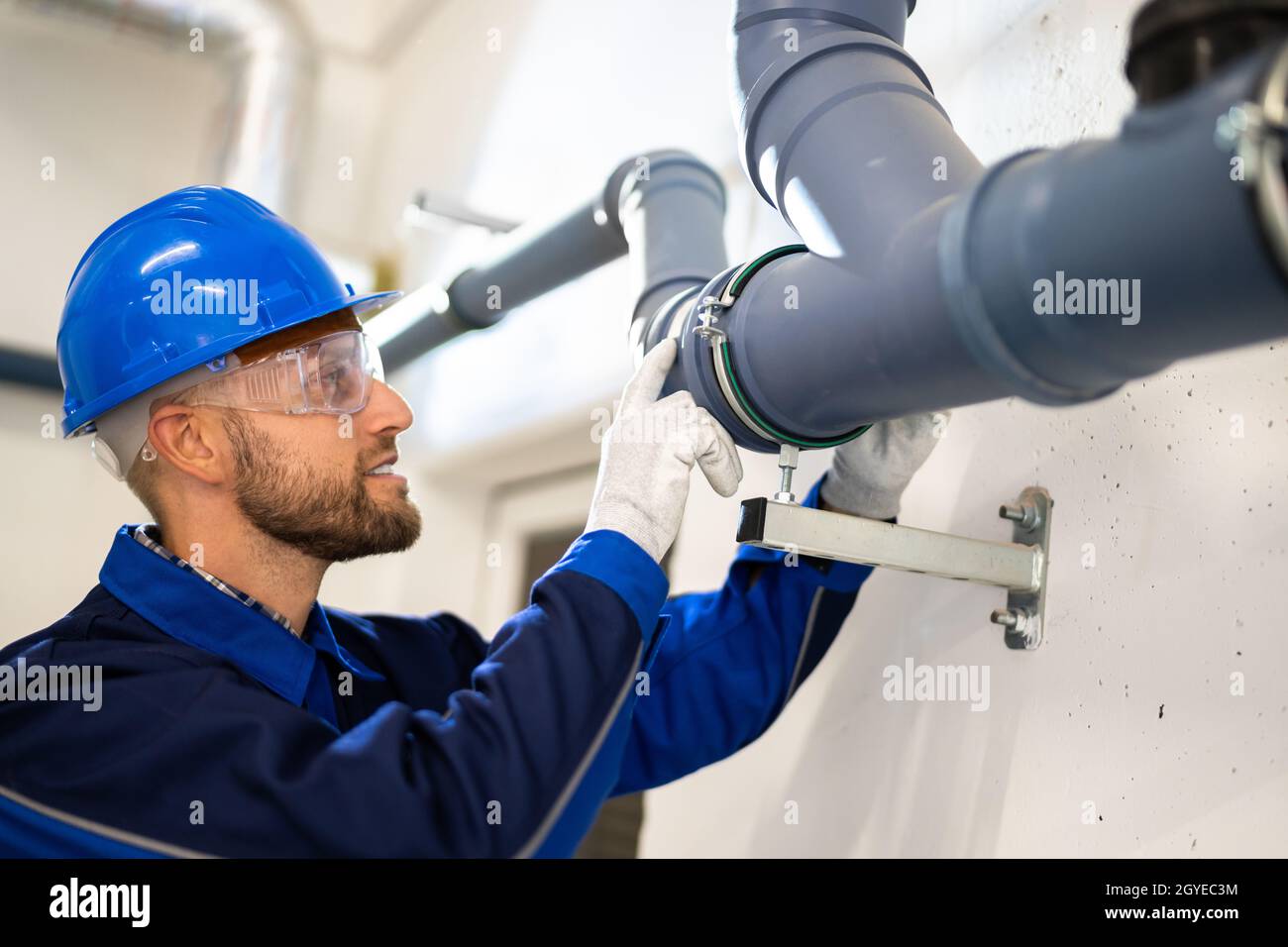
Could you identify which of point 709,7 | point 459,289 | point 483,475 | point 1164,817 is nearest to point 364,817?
point 1164,817

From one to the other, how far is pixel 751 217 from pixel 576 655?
0.95 metres

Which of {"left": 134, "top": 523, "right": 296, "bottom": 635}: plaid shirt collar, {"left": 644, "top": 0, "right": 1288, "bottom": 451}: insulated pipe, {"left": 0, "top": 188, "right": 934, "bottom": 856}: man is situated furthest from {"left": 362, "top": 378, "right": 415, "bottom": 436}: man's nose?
{"left": 644, "top": 0, "right": 1288, "bottom": 451}: insulated pipe

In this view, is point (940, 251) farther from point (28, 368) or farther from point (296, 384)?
point (28, 368)

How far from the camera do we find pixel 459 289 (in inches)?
63.2

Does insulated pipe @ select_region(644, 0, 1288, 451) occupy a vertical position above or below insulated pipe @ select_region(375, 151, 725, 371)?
below

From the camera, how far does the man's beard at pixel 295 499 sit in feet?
3.76

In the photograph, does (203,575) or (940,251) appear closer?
(940,251)

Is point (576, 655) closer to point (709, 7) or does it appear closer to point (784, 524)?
point (784, 524)

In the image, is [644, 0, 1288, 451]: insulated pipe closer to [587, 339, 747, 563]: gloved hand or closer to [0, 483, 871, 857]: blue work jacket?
[587, 339, 747, 563]: gloved hand

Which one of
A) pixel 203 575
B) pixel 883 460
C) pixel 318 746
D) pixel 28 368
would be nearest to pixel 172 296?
pixel 203 575

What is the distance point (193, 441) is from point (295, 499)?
0.13m

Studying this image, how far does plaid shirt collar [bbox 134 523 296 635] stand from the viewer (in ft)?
3.53

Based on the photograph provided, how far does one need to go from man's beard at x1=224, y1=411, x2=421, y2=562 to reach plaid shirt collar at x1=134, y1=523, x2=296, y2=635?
0.23ft

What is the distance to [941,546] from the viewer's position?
98 cm
